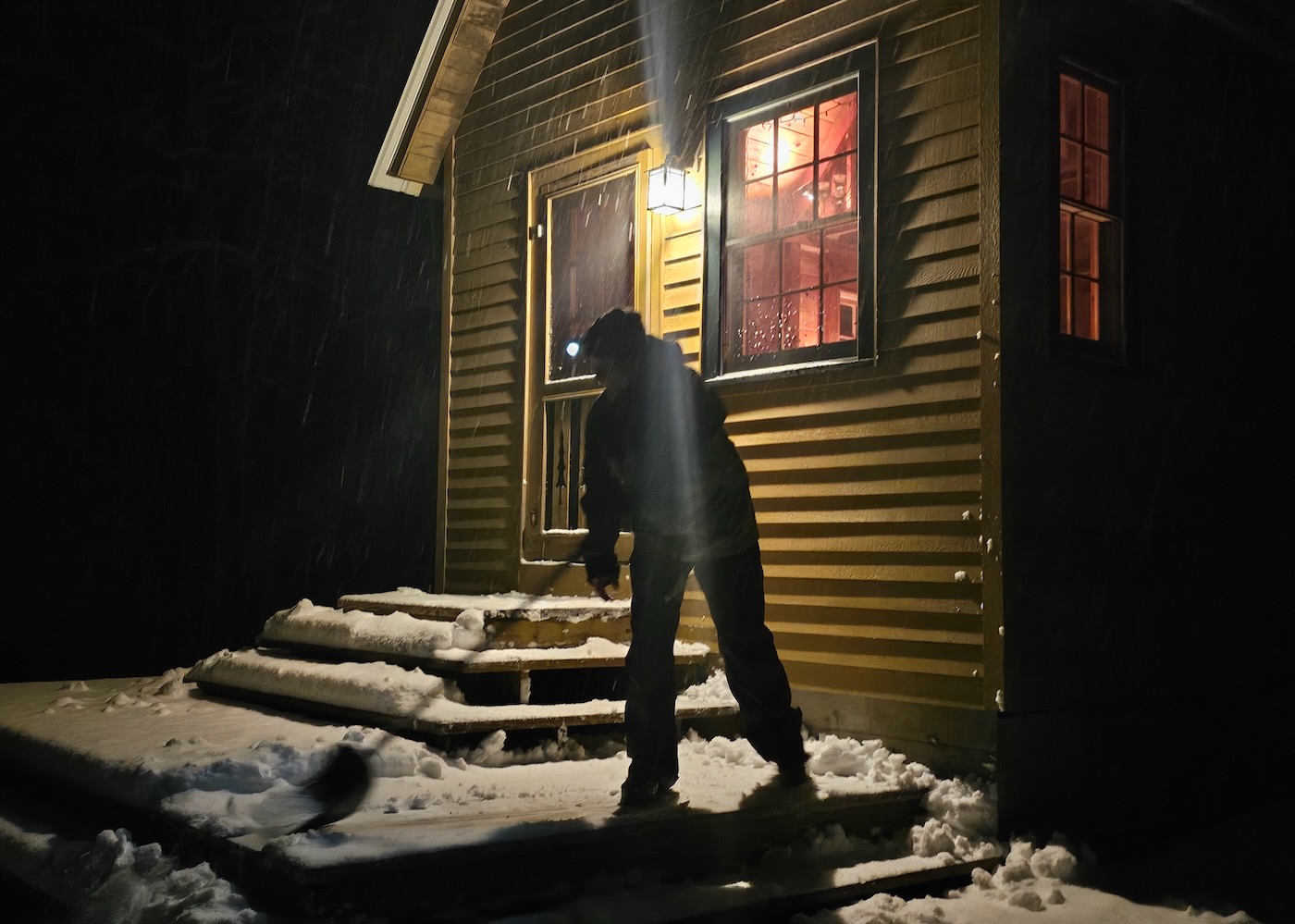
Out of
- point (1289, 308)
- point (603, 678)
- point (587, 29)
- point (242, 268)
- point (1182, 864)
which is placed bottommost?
point (1182, 864)

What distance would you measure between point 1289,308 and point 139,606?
861 centimetres

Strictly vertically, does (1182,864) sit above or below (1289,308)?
below

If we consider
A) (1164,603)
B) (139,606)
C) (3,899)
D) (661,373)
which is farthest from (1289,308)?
(139,606)

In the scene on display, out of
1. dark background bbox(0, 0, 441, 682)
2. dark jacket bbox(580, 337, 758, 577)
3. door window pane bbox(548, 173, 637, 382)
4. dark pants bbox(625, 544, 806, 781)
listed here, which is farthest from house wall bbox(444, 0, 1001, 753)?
dark background bbox(0, 0, 441, 682)

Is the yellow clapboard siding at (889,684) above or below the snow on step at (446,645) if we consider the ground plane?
below

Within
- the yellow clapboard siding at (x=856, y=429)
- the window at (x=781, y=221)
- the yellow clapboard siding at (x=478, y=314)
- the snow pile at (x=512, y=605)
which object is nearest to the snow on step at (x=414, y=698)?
the snow pile at (x=512, y=605)

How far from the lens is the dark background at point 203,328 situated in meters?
8.42

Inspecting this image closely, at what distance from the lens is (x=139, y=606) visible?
8758 millimetres

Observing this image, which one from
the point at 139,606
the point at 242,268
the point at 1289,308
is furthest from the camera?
the point at 242,268

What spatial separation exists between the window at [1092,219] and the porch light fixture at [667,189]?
2.14 m

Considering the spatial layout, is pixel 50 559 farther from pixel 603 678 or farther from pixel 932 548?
pixel 932 548

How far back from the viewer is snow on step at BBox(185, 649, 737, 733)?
198 inches

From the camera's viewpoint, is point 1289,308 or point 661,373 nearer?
point 661,373

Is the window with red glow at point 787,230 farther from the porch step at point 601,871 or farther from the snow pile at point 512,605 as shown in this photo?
the porch step at point 601,871
